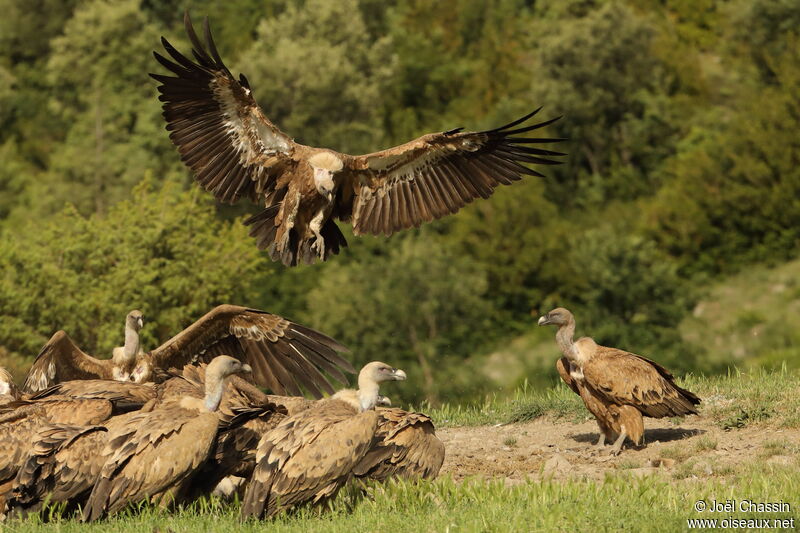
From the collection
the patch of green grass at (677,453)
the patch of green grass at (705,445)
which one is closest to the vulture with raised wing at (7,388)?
the patch of green grass at (677,453)

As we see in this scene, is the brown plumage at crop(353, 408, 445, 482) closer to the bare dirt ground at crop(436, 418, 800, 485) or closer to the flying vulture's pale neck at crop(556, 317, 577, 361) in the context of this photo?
the bare dirt ground at crop(436, 418, 800, 485)

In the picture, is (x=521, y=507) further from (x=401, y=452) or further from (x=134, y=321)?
(x=134, y=321)

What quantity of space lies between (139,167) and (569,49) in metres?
18.2

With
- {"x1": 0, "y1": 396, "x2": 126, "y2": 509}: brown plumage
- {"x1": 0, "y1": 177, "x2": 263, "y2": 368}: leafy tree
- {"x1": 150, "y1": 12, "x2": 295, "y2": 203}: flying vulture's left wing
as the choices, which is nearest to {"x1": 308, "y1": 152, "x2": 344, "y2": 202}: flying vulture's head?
{"x1": 150, "y1": 12, "x2": 295, "y2": 203}: flying vulture's left wing

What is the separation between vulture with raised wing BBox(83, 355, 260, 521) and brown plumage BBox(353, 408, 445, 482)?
1.11 m

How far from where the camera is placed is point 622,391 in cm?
978

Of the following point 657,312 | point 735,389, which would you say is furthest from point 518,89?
point 735,389

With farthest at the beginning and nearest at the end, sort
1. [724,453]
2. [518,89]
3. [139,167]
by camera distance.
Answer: [518,89], [139,167], [724,453]

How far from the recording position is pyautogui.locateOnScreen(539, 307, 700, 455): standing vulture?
978cm

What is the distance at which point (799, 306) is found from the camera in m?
38.8

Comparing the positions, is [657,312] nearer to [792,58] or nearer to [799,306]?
[799,306]

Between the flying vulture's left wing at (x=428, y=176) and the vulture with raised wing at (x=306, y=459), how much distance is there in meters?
5.20

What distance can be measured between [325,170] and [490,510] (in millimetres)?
5720

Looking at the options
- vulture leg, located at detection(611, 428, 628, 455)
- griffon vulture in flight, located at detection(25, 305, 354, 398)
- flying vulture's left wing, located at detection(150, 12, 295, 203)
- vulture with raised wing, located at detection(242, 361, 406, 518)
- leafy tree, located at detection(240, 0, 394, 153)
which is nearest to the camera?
vulture with raised wing, located at detection(242, 361, 406, 518)
